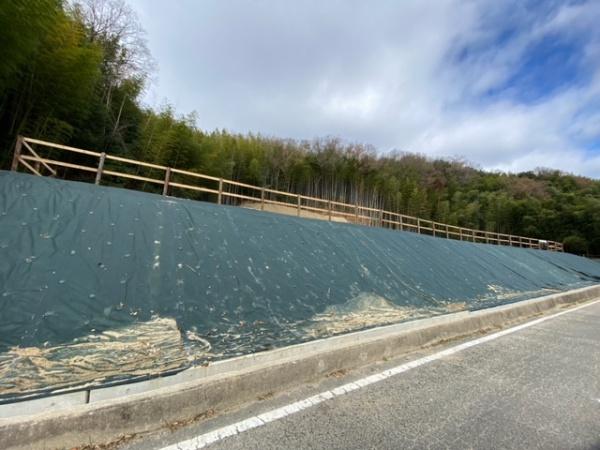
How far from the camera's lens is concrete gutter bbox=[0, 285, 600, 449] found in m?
1.57

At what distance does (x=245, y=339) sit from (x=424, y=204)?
113ft

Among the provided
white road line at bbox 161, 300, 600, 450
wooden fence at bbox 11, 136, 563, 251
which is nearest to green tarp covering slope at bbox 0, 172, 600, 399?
white road line at bbox 161, 300, 600, 450

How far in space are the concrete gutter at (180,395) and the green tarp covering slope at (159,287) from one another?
15 cm

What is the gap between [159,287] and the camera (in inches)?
128

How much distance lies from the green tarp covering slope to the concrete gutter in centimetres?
15

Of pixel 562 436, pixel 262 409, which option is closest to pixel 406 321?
pixel 562 436

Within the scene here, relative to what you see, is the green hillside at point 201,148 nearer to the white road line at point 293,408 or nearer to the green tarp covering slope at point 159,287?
the green tarp covering slope at point 159,287

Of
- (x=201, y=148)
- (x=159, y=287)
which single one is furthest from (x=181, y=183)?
(x=159, y=287)

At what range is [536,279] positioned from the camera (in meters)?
9.88

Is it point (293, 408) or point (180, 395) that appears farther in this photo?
point (293, 408)

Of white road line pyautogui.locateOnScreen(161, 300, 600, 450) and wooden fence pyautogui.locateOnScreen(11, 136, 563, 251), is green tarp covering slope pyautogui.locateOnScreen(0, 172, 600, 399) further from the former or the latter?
wooden fence pyautogui.locateOnScreen(11, 136, 563, 251)

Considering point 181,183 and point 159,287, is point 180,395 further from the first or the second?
point 181,183

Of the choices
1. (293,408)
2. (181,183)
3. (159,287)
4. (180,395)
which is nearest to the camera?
(180,395)

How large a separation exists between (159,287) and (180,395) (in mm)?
1559
